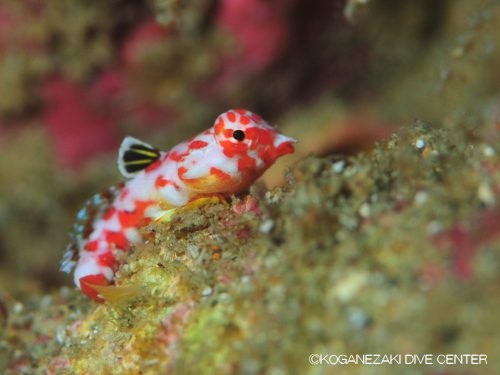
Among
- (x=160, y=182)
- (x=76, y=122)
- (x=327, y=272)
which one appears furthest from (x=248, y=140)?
(x=76, y=122)

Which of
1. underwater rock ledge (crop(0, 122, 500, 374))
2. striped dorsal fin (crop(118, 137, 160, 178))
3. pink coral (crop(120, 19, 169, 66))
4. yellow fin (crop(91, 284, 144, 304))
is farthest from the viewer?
pink coral (crop(120, 19, 169, 66))

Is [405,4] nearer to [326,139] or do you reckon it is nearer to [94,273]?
[326,139]

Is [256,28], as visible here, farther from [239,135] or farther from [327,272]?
[327,272]

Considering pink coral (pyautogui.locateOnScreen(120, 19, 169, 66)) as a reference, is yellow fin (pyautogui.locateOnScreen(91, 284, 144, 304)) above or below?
below

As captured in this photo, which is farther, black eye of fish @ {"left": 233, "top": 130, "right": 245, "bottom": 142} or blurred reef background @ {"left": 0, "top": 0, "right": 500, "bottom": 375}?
black eye of fish @ {"left": 233, "top": 130, "right": 245, "bottom": 142}

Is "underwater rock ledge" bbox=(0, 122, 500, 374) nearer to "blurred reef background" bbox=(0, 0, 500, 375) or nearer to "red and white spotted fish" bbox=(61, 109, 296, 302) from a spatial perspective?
"blurred reef background" bbox=(0, 0, 500, 375)

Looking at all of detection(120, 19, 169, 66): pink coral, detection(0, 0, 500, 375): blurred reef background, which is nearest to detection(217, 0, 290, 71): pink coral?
detection(0, 0, 500, 375): blurred reef background

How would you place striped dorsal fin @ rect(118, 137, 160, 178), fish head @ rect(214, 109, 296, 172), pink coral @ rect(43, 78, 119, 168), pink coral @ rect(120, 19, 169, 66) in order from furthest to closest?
pink coral @ rect(43, 78, 119, 168), pink coral @ rect(120, 19, 169, 66), striped dorsal fin @ rect(118, 137, 160, 178), fish head @ rect(214, 109, 296, 172)

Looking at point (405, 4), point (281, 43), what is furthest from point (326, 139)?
point (405, 4)
